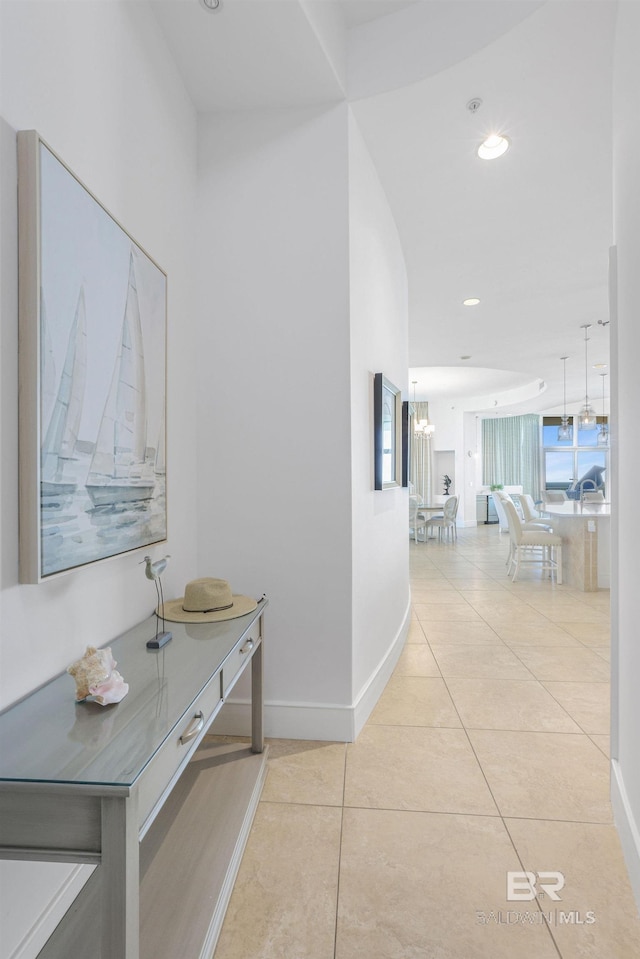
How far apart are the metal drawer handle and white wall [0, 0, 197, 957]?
12.7 inches

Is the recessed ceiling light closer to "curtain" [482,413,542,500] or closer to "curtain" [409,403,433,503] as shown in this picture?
"curtain" [409,403,433,503]

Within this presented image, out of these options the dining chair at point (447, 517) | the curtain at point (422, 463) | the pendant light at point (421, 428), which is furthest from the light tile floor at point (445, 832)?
the curtain at point (422, 463)

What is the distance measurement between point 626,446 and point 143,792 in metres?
1.68

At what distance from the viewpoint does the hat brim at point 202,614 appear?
6.03 feet

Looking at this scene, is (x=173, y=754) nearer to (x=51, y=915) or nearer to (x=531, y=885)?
(x=51, y=915)

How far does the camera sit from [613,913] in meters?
1.42

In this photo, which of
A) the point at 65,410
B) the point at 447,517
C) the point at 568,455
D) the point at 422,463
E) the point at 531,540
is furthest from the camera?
the point at 568,455

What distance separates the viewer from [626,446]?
5.55 ft

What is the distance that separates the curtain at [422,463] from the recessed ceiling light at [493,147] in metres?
9.23

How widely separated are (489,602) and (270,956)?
4124 millimetres

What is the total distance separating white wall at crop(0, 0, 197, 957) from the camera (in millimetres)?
1168

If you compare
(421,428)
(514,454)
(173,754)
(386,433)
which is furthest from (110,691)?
(514,454)

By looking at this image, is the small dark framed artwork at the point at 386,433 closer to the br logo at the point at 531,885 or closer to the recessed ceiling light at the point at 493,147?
the recessed ceiling light at the point at 493,147

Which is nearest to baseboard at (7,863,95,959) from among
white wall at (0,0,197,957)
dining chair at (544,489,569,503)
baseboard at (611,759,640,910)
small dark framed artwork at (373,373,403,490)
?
white wall at (0,0,197,957)
